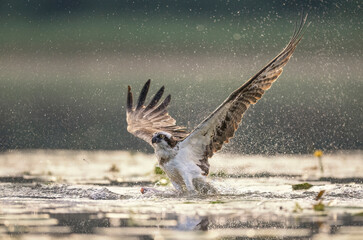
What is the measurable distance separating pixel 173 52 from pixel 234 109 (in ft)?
53.3

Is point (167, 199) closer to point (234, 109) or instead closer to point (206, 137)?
point (206, 137)

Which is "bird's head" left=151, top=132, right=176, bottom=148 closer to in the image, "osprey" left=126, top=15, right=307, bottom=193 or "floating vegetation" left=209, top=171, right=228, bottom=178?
"osprey" left=126, top=15, right=307, bottom=193

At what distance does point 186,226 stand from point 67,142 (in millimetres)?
10532

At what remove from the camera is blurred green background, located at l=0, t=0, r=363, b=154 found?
2662cm

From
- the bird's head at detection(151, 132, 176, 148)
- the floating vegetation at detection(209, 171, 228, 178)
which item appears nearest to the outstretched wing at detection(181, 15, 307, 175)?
the bird's head at detection(151, 132, 176, 148)

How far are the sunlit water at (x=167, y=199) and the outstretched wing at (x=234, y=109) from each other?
2.48 feet

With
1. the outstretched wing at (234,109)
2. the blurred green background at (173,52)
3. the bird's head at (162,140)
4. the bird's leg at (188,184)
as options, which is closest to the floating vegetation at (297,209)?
the outstretched wing at (234,109)

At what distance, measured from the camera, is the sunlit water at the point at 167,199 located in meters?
10.3

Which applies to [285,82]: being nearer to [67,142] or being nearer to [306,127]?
[306,127]

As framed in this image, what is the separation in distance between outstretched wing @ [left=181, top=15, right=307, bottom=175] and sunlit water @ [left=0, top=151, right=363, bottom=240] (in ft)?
2.48

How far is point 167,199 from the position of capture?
13.4 meters

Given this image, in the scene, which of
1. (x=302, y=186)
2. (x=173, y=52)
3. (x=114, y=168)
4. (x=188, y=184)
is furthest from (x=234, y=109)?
(x=173, y=52)

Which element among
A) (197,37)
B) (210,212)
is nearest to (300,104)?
(197,37)

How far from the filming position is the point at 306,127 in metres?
21.9
